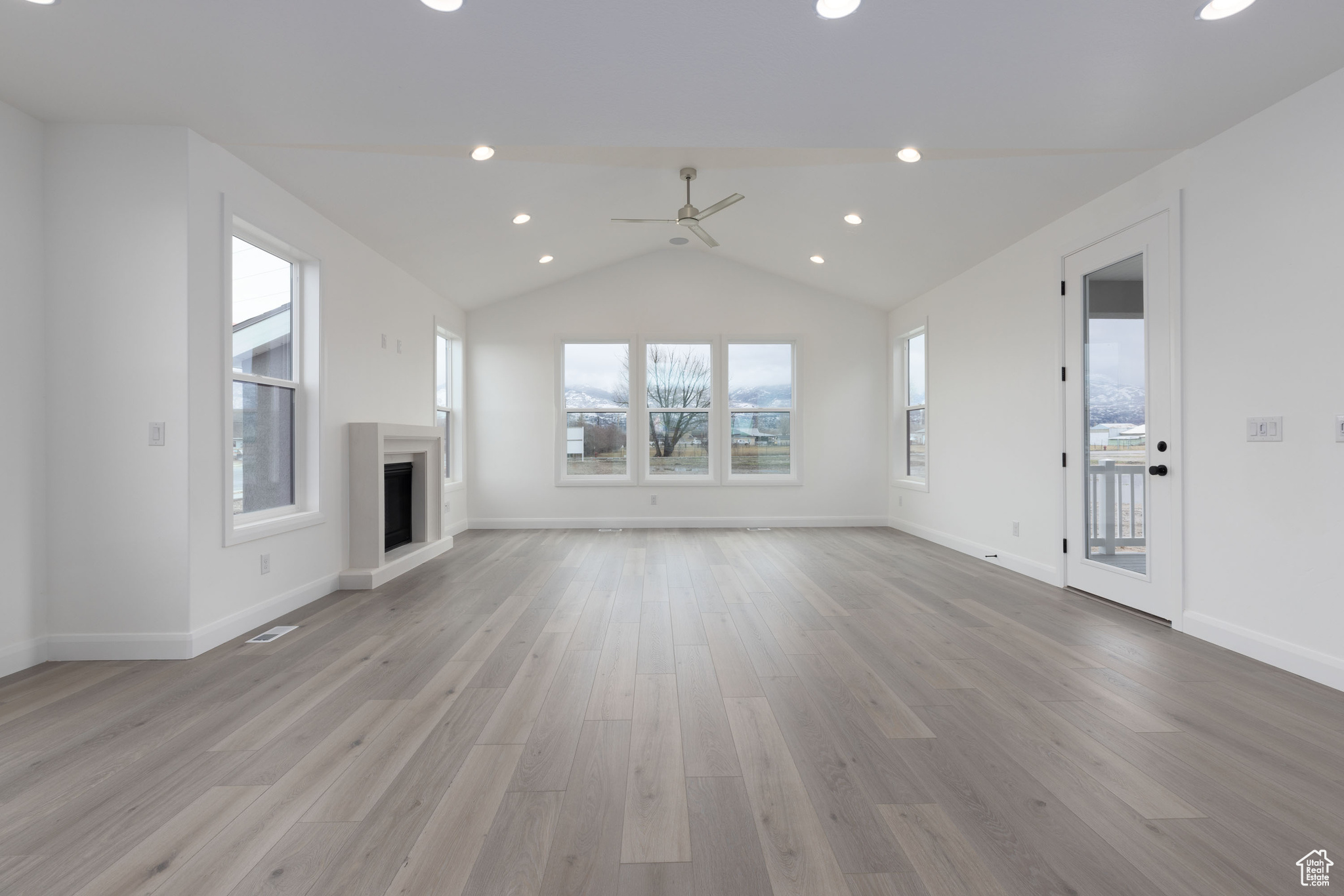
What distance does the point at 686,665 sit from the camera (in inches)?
112

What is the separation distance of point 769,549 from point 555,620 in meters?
2.81

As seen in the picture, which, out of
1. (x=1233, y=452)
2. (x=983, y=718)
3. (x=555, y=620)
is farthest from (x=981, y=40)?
(x=555, y=620)

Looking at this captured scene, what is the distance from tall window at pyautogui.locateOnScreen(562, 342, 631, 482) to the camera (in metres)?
7.45

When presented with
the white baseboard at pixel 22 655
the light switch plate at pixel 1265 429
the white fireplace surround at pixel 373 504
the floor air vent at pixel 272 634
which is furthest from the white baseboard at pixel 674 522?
the light switch plate at pixel 1265 429

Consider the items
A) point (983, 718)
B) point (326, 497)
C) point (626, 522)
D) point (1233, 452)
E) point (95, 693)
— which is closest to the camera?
point (983, 718)

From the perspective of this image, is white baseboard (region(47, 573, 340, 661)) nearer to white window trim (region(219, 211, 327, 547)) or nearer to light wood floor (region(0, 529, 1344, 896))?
light wood floor (region(0, 529, 1344, 896))

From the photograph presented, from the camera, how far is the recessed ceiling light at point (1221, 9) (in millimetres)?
2182

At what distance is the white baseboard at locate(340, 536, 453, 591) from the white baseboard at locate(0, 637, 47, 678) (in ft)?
5.27

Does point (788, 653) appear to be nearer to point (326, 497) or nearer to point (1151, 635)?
point (1151, 635)

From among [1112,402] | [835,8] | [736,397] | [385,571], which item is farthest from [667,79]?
[736,397]

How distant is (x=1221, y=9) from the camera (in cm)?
222

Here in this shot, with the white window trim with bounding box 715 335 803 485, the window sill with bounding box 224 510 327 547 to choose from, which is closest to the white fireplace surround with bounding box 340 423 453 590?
the window sill with bounding box 224 510 327 547

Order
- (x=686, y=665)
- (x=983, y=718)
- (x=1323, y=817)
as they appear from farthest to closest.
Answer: (x=686, y=665), (x=983, y=718), (x=1323, y=817)

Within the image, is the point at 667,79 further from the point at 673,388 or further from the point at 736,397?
the point at 736,397
